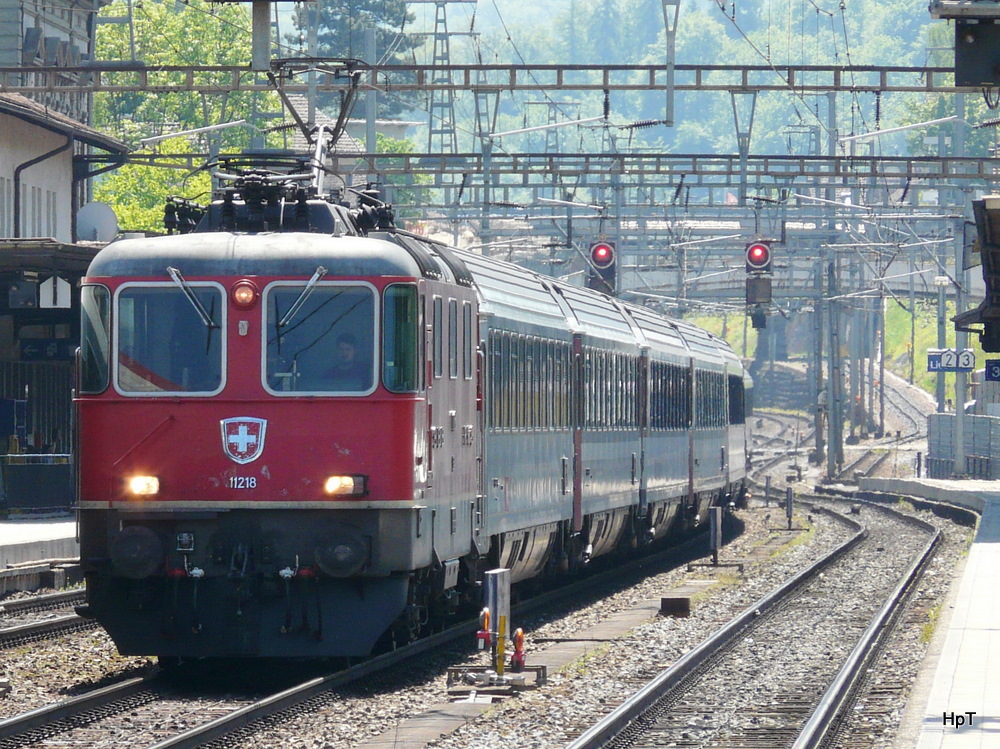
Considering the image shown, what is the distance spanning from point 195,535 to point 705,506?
833 inches

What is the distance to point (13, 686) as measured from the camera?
42.9 ft

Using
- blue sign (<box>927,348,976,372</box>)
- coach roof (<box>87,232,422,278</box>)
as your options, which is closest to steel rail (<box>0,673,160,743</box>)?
coach roof (<box>87,232,422,278</box>)

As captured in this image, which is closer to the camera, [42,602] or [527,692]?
[527,692]

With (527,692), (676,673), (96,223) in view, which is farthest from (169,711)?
(96,223)

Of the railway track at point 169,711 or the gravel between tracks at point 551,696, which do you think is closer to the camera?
the railway track at point 169,711

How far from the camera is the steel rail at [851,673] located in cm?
1180

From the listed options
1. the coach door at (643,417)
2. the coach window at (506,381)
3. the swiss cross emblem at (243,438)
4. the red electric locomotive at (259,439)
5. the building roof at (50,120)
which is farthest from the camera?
the building roof at (50,120)

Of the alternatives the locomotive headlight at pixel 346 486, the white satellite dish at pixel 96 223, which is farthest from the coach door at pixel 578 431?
the white satellite dish at pixel 96 223

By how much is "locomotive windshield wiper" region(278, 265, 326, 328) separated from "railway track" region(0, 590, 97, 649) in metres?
4.08

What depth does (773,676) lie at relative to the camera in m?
15.0

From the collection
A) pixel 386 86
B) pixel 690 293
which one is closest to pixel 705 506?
pixel 386 86

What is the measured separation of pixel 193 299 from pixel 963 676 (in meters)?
5.99

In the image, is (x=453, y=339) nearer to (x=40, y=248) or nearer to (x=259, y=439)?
(x=259, y=439)

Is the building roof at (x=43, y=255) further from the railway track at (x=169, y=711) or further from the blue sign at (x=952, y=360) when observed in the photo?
the blue sign at (x=952, y=360)
